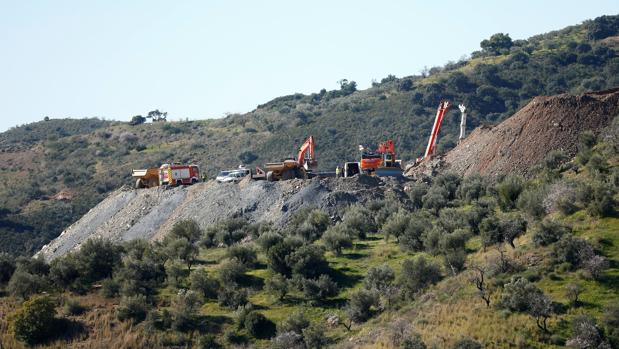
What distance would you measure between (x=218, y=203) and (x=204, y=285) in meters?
21.2

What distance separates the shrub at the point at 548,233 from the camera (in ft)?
152

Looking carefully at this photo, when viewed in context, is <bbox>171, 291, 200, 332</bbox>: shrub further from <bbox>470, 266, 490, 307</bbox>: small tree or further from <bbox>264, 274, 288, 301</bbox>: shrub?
<bbox>470, 266, 490, 307</bbox>: small tree

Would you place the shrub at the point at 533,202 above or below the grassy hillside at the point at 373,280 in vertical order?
above

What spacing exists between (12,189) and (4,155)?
25.0 metres

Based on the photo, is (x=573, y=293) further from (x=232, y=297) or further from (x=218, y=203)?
(x=218, y=203)

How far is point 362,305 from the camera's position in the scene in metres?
46.9

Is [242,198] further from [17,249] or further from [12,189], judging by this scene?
[12,189]

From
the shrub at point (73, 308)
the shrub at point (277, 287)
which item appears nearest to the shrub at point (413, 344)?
the shrub at point (277, 287)

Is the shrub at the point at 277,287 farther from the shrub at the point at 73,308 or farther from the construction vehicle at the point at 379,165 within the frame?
the construction vehicle at the point at 379,165

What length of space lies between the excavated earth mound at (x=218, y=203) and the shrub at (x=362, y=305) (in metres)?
20.7

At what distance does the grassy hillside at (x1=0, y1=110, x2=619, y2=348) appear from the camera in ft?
137

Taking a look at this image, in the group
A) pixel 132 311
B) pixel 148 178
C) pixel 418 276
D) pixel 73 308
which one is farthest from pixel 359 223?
pixel 148 178

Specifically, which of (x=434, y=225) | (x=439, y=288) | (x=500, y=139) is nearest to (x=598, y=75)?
(x=500, y=139)

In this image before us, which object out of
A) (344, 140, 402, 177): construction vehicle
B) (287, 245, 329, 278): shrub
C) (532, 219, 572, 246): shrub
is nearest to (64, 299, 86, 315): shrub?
(287, 245, 329, 278): shrub
